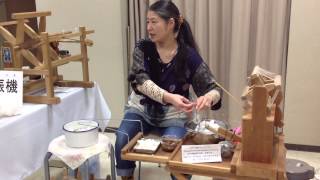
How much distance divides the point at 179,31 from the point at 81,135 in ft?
2.64

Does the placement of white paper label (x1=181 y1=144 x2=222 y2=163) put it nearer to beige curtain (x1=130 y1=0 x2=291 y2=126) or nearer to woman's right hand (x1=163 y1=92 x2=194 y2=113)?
woman's right hand (x1=163 y1=92 x2=194 y2=113)

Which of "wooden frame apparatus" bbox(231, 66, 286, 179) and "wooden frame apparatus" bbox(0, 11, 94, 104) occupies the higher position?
"wooden frame apparatus" bbox(0, 11, 94, 104)

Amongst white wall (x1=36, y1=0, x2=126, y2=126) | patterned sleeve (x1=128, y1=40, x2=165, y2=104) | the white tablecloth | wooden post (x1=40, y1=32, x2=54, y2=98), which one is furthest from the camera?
white wall (x1=36, y1=0, x2=126, y2=126)

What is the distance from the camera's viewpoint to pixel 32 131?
5.16 ft

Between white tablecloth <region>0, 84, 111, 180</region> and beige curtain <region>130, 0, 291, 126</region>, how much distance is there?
114 cm

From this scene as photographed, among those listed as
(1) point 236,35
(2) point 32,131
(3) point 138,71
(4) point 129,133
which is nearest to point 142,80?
(3) point 138,71

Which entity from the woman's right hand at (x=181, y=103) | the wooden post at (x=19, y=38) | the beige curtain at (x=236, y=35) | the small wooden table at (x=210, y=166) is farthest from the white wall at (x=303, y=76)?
the wooden post at (x=19, y=38)

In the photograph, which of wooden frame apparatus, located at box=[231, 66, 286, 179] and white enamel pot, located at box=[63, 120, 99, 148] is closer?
wooden frame apparatus, located at box=[231, 66, 286, 179]

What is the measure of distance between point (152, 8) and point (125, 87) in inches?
47.7

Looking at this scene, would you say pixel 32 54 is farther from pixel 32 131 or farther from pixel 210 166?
pixel 210 166

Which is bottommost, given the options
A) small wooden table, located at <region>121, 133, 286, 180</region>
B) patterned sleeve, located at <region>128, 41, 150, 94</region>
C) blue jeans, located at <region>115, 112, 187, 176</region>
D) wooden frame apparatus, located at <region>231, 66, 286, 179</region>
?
blue jeans, located at <region>115, 112, 187, 176</region>

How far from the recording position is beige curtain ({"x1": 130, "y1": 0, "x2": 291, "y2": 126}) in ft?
8.67

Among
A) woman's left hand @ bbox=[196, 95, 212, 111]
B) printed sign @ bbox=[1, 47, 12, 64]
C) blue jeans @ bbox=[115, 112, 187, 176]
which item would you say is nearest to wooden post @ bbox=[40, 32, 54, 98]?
printed sign @ bbox=[1, 47, 12, 64]

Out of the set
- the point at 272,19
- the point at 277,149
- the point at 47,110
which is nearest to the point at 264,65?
the point at 272,19
